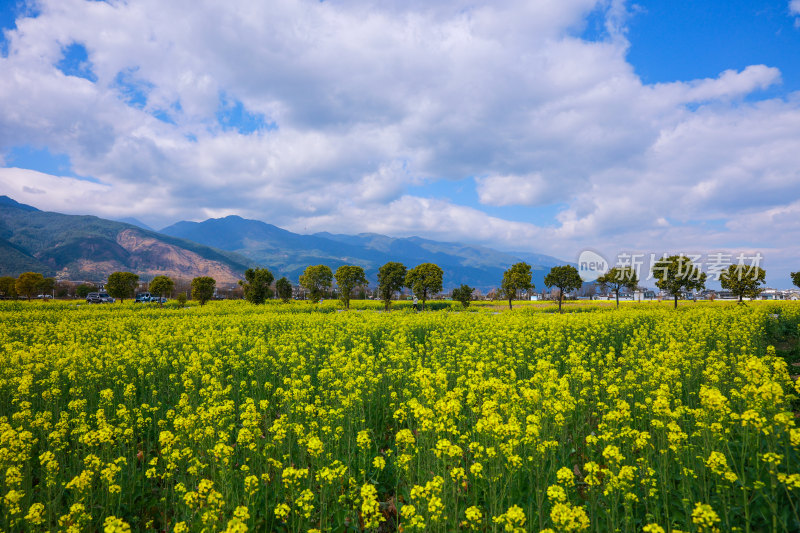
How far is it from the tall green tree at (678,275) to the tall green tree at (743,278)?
919cm

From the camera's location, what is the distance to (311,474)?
21.3ft

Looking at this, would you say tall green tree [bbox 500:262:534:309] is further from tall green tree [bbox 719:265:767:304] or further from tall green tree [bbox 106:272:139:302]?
tall green tree [bbox 106:272:139:302]

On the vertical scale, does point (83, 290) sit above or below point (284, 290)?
below

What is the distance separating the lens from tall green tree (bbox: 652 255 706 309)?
49.1m

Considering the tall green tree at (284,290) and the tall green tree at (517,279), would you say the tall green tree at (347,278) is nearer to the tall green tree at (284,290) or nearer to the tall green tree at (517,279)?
the tall green tree at (284,290)

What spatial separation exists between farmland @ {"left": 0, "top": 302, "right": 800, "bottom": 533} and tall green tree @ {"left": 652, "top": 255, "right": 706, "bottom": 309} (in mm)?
44079

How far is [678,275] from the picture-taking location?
48.9 m

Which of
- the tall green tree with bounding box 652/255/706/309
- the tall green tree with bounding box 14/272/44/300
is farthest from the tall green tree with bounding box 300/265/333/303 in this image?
the tall green tree with bounding box 14/272/44/300

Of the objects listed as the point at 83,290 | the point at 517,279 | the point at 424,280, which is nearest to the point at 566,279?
the point at 517,279

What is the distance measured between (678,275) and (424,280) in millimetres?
34486

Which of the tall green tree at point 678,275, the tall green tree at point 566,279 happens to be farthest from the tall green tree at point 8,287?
the tall green tree at point 678,275

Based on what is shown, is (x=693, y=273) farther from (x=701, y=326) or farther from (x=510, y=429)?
(x=510, y=429)

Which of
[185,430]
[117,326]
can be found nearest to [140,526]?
[185,430]

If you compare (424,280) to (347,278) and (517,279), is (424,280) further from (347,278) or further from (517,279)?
(517,279)
